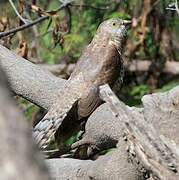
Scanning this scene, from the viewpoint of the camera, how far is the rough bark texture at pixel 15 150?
1.43 ft

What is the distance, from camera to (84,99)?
340 cm

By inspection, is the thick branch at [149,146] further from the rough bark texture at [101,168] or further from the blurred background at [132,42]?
the blurred background at [132,42]

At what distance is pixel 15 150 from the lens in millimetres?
442

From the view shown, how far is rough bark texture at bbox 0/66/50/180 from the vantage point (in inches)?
17.1

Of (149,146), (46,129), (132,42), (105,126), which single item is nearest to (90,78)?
(46,129)

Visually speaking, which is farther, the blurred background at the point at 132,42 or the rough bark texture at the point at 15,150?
the blurred background at the point at 132,42

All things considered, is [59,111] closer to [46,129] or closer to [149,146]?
[46,129]

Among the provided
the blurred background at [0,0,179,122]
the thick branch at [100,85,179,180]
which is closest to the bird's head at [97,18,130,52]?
the blurred background at [0,0,179,122]

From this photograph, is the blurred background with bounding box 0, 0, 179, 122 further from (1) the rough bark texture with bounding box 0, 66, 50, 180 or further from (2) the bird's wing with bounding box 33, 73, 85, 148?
(1) the rough bark texture with bounding box 0, 66, 50, 180

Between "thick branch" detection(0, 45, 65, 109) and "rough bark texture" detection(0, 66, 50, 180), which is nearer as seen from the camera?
"rough bark texture" detection(0, 66, 50, 180)

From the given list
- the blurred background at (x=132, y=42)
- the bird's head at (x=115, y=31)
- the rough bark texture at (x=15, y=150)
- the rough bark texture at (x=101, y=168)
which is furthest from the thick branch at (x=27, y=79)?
the blurred background at (x=132, y=42)

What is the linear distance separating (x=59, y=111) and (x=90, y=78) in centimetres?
53

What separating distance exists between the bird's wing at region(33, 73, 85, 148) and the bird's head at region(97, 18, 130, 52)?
0.48 m

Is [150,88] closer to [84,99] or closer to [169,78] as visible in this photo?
[169,78]
